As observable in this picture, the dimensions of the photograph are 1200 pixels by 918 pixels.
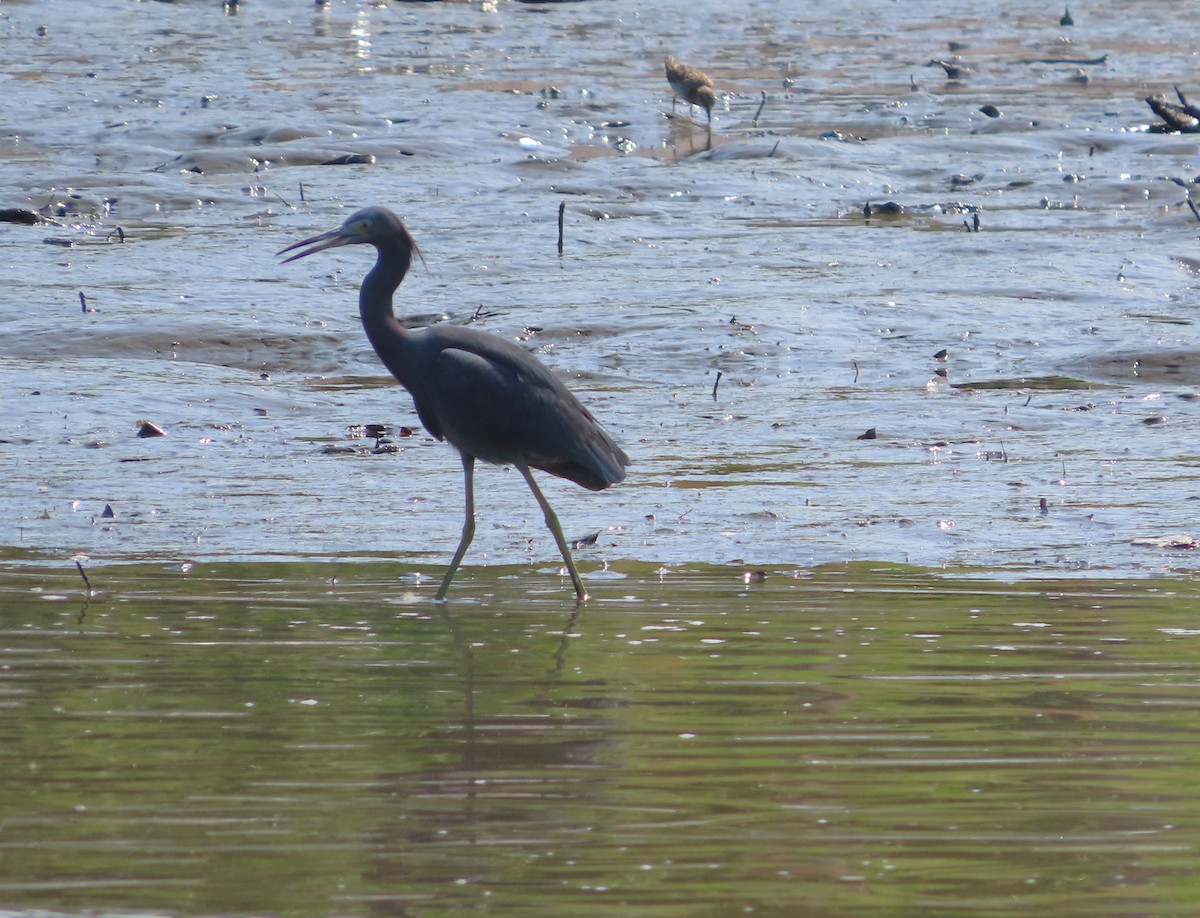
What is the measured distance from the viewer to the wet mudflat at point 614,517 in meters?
3.97

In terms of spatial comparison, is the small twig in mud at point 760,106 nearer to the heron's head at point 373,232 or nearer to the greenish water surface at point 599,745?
the heron's head at point 373,232

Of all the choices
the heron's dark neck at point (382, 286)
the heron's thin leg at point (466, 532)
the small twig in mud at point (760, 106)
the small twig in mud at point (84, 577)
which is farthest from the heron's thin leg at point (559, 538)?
the small twig in mud at point (760, 106)

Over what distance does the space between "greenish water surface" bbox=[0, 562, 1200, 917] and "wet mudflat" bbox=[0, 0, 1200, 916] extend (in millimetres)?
16

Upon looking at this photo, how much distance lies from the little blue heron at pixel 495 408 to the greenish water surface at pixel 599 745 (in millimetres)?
611

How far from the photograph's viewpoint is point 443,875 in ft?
12.2

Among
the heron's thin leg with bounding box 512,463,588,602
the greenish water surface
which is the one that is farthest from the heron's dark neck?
the greenish water surface

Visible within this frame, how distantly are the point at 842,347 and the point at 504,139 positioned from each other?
6.93 meters

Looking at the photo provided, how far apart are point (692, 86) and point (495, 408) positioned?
11.6m

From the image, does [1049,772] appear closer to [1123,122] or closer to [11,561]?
[11,561]

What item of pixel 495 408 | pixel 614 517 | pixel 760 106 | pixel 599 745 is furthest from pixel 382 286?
pixel 760 106

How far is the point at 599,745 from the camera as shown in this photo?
471 centimetres

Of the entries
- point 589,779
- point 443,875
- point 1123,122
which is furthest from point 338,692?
point 1123,122

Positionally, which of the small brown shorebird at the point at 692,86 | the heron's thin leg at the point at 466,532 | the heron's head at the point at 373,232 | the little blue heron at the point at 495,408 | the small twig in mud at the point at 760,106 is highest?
the heron's head at the point at 373,232

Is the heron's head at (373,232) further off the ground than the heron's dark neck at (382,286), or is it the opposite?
the heron's head at (373,232)
